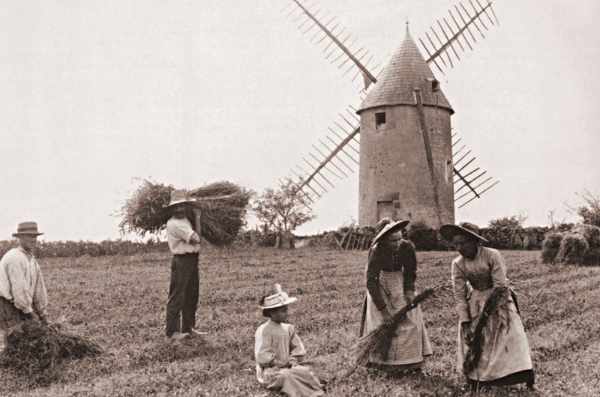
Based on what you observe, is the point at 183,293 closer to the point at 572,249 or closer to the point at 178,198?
the point at 178,198

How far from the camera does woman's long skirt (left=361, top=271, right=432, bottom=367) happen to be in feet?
24.5

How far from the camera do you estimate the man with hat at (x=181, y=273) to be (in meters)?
9.60

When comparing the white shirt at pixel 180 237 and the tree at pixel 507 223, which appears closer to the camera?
the white shirt at pixel 180 237

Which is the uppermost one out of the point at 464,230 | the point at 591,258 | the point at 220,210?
the point at 220,210

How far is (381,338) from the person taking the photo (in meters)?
7.49

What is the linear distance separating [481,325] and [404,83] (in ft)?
70.8

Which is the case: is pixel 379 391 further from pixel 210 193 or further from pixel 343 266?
pixel 343 266

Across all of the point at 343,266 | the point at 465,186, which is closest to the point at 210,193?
the point at 343,266

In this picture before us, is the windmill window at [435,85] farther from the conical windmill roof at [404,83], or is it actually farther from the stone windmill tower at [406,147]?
the conical windmill roof at [404,83]

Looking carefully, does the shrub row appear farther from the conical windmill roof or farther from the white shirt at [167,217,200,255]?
the white shirt at [167,217,200,255]

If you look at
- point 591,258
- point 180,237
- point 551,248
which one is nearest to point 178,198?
point 180,237

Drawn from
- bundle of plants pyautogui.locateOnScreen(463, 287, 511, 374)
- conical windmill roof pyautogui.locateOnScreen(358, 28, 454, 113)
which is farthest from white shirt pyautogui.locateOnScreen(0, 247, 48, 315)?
conical windmill roof pyautogui.locateOnScreen(358, 28, 454, 113)

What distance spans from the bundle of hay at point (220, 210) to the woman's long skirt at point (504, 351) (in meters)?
5.08

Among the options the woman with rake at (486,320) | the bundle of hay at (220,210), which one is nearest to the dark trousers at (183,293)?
the bundle of hay at (220,210)
